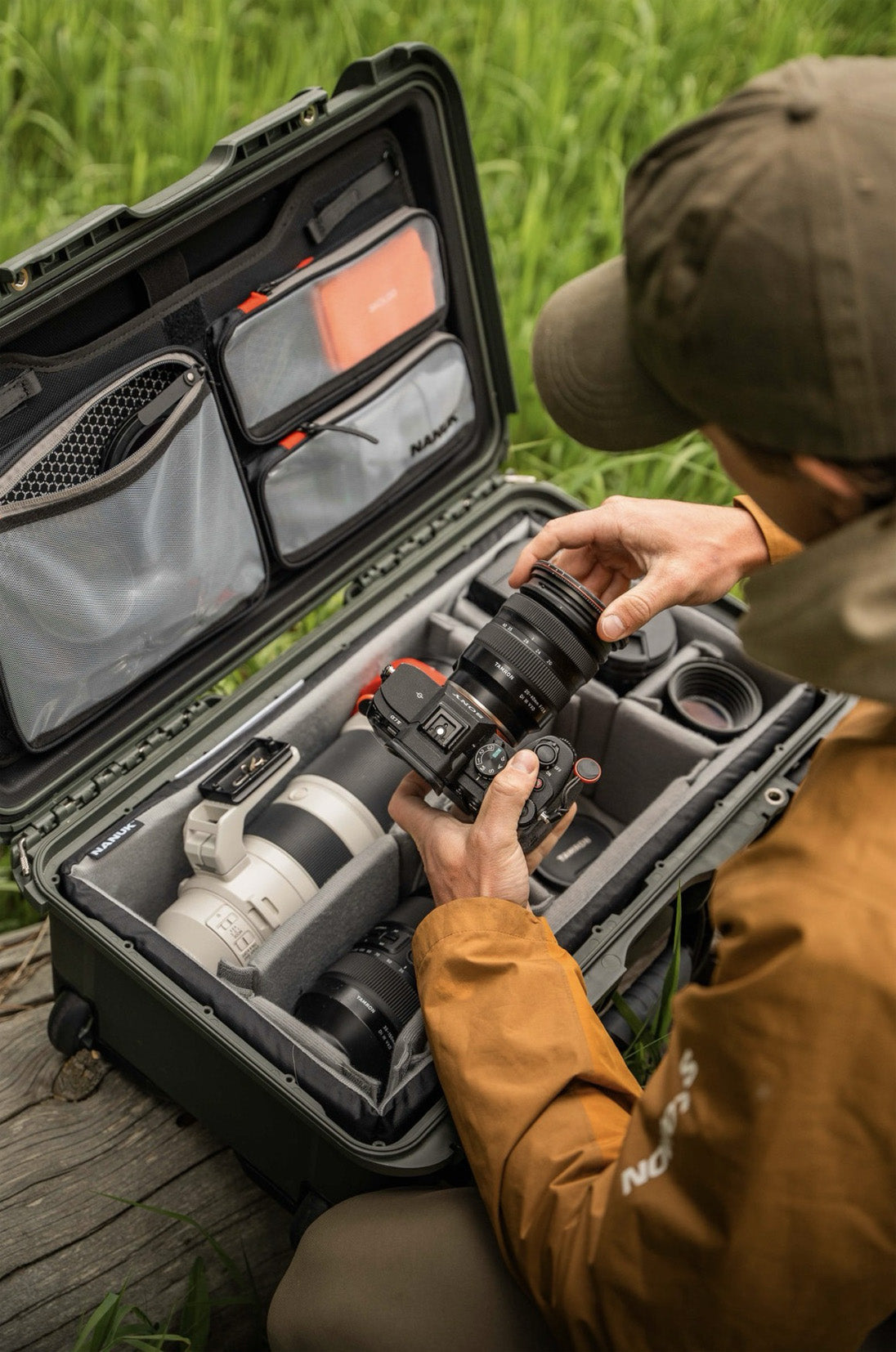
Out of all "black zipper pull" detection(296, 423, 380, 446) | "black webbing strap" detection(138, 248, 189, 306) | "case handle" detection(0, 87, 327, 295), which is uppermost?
"case handle" detection(0, 87, 327, 295)

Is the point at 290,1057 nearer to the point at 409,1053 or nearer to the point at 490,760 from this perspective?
the point at 409,1053

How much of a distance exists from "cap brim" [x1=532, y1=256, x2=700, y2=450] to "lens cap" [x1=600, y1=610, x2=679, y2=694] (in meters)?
1.01

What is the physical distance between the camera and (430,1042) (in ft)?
5.21

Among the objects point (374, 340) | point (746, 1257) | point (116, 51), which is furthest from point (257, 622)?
point (116, 51)

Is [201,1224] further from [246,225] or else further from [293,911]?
[246,225]

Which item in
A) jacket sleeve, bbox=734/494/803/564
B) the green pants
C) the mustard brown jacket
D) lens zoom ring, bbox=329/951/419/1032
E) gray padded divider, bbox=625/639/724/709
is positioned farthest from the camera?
gray padded divider, bbox=625/639/724/709

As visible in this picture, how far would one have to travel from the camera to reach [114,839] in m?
2.00

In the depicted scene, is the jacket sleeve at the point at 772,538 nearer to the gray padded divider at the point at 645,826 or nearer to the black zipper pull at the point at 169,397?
the gray padded divider at the point at 645,826

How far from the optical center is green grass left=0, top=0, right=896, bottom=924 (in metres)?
3.33

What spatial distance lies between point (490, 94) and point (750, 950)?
3377 mm

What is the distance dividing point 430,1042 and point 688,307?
3.51 ft

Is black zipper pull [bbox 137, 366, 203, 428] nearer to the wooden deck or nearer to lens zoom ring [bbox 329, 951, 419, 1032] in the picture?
lens zoom ring [bbox 329, 951, 419, 1032]

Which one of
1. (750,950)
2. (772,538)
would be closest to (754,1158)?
(750,950)

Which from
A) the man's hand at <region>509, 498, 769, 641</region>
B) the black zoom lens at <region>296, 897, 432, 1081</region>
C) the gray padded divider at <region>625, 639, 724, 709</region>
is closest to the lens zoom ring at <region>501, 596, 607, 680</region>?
the man's hand at <region>509, 498, 769, 641</region>
